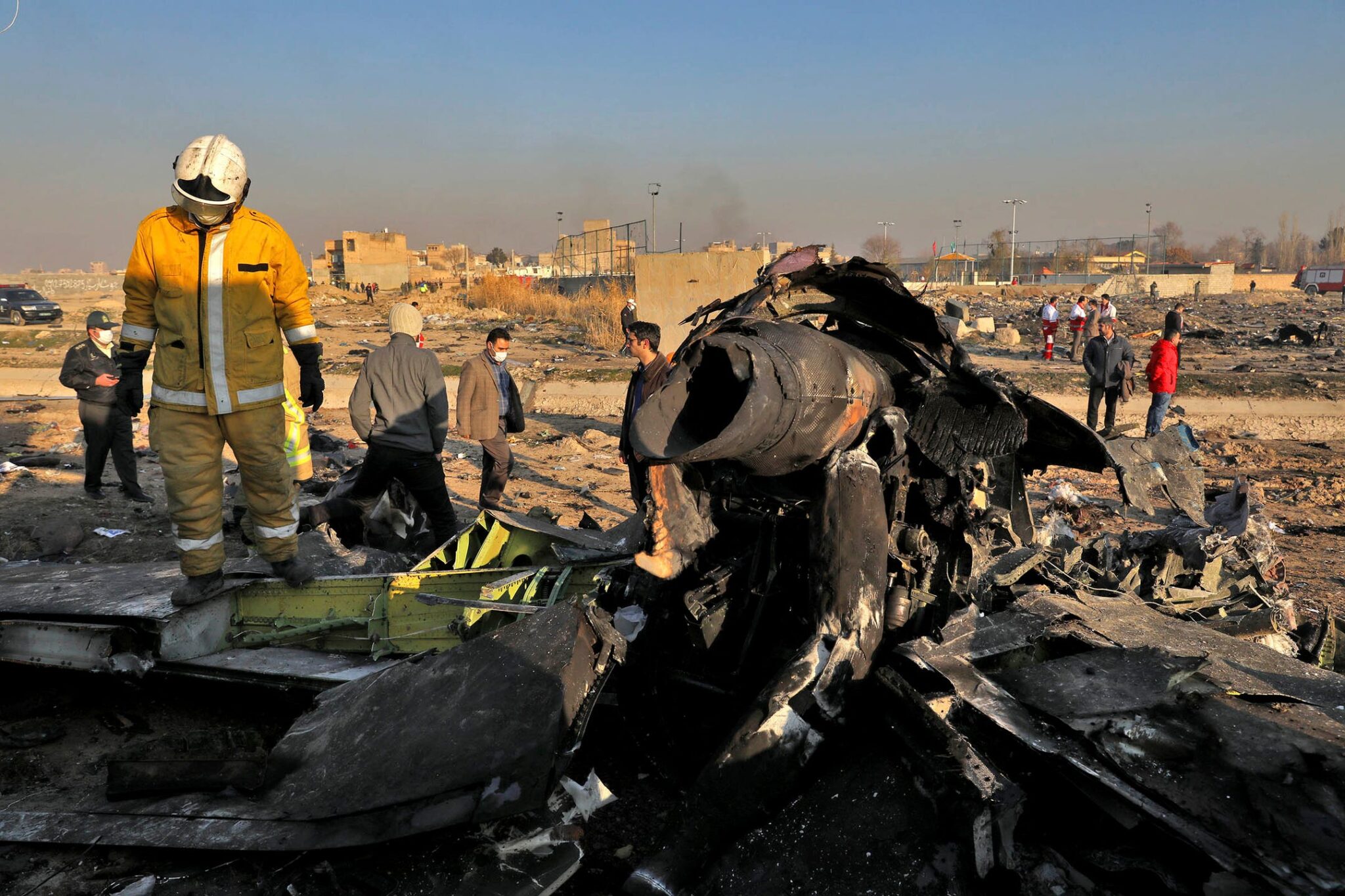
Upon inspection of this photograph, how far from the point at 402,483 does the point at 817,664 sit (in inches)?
145

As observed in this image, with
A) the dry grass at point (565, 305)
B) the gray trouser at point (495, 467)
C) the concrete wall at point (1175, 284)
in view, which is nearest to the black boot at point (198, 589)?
the gray trouser at point (495, 467)

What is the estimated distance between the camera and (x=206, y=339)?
12.0 feet

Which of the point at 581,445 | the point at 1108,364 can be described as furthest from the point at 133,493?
the point at 1108,364

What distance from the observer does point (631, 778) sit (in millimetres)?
3387

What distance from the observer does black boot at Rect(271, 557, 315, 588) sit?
396 centimetres

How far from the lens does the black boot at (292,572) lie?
3957 mm

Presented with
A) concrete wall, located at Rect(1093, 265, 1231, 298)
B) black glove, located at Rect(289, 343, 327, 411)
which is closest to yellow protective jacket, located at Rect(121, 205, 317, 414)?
black glove, located at Rect(289, 343, 327, 411)

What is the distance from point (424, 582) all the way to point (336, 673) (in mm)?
570

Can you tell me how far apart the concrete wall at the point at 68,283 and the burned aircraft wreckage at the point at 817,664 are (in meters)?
39.5

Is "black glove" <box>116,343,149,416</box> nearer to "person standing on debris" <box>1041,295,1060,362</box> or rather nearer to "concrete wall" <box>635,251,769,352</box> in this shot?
"concrete wall" <box>635,251,769,352</box>

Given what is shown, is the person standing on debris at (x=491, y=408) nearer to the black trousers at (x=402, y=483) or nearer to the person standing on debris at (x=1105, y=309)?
the black trousers at (x=402, y=483)

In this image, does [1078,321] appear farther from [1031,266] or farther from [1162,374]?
[1031,266]

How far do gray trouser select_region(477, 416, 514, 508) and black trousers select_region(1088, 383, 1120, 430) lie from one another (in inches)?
276

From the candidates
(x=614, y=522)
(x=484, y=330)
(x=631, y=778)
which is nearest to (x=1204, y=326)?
(x=484, y=330)
